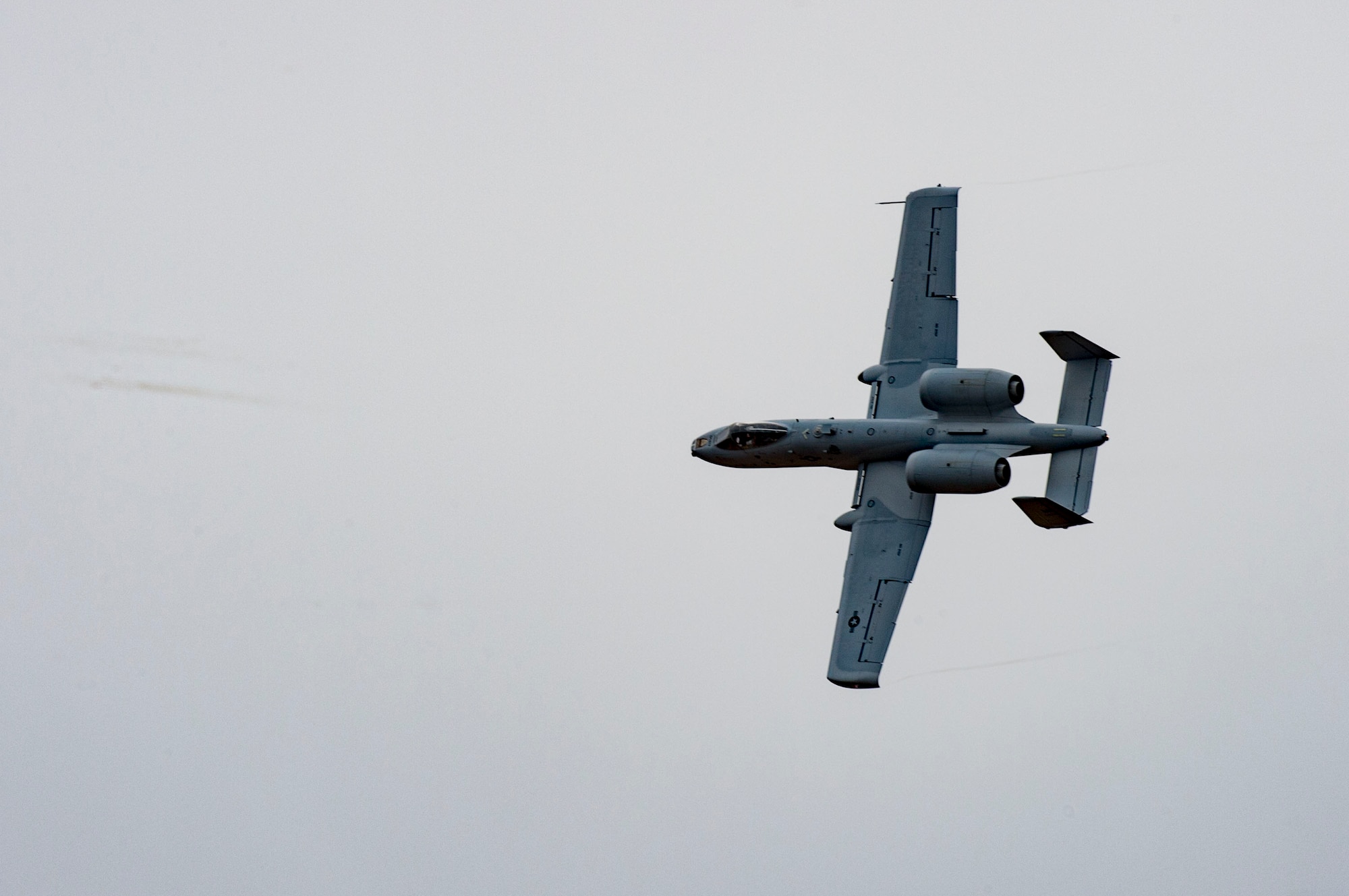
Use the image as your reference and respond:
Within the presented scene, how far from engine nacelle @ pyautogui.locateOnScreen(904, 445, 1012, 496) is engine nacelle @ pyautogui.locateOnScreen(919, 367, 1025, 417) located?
1.05 m

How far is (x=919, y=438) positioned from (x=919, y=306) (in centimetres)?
422

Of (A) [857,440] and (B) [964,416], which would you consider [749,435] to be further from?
(B) [964,416]

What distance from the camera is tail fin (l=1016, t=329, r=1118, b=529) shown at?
51.3 m

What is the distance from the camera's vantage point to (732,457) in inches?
2235

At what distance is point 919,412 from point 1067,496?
482cm

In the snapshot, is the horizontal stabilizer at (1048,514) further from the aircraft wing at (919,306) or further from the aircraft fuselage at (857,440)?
the aircraft wing at (919,306)

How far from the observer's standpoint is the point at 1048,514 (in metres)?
51.1

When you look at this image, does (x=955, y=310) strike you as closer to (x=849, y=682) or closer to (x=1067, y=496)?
(x=1067, y=496)

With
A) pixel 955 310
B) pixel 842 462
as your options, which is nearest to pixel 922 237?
pixel 955 310

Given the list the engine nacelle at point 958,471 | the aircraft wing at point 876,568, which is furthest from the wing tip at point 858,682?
the engine nacelle at point 958,471

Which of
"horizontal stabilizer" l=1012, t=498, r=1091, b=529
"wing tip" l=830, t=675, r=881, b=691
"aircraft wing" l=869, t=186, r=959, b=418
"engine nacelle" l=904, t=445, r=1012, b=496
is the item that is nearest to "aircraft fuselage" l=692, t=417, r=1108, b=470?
"engine nacelle" l=904, t=445, r=1012, b=496

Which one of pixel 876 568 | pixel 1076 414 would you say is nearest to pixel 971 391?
pixel 1076 414

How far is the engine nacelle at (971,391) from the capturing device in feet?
171

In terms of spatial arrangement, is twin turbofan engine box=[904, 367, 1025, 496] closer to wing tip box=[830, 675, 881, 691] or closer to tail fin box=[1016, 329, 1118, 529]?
tail fin box=[1016, 329, 1118, 529]
